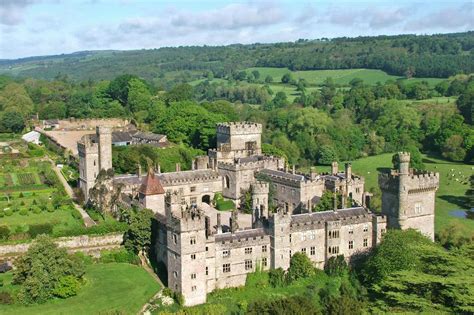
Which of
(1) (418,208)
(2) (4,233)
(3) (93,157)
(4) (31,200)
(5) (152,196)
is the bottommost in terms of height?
(2) (4,233)

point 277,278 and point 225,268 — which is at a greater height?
point 225,268

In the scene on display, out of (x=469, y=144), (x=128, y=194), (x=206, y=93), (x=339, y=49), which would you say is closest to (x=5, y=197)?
(x=128, y=194)

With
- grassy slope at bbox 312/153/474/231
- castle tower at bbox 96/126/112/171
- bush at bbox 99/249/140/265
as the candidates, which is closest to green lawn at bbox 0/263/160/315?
bush at bbox 99/249/140/265

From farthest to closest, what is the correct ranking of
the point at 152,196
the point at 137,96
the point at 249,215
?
the point at 137,96 < the point at 249,215 < the point at 152,196

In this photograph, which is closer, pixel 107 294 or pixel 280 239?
pixel 107 294

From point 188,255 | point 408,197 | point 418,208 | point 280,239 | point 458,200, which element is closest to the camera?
point 188,255

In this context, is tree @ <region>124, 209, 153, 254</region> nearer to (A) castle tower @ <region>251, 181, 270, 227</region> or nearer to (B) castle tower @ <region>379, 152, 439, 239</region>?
(A) castle tower @ <region>251, 181, 270, 227</region>

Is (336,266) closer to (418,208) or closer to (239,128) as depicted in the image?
(418,208)

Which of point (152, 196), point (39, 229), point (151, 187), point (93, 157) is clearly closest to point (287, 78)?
point (93, 157)
